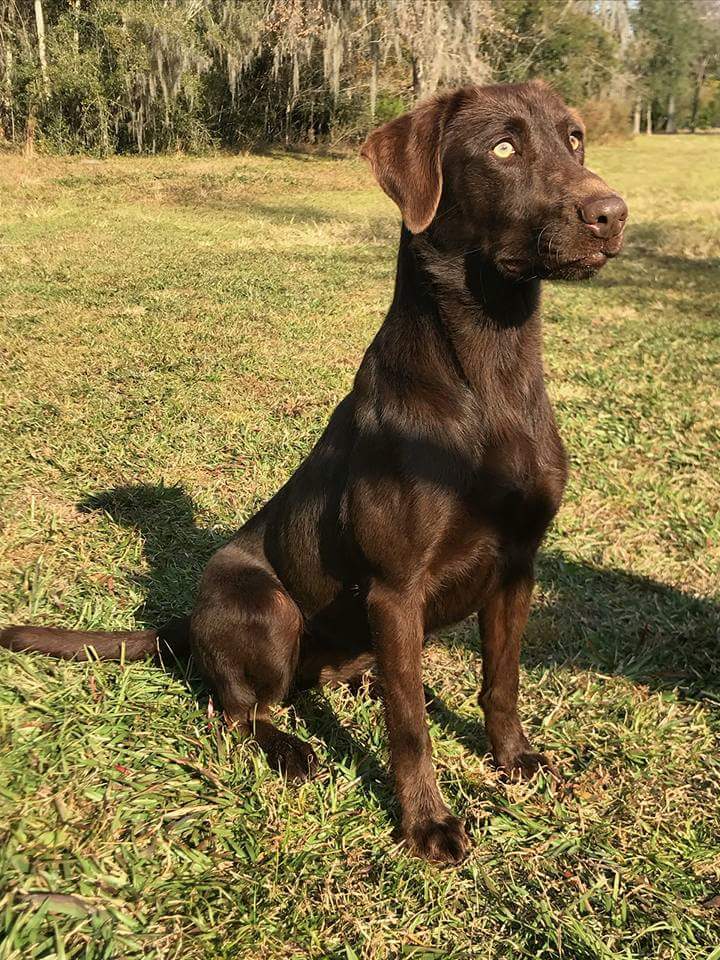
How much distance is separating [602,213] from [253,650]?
1.49 m

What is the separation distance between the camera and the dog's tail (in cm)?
262

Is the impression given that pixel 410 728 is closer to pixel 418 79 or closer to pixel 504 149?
pixel 504 149

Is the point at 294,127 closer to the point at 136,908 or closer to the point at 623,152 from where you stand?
the point at 623,152

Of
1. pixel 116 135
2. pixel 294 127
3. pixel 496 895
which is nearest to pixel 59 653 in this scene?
pixel 496 895

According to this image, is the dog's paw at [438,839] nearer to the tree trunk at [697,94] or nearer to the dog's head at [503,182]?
the dog's head at [503,182]

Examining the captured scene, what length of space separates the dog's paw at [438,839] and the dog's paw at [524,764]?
1.03 feet

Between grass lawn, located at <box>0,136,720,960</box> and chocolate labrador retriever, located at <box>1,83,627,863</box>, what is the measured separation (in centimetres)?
23

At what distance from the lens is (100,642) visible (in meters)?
2.69

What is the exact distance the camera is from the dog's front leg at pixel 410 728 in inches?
80.4

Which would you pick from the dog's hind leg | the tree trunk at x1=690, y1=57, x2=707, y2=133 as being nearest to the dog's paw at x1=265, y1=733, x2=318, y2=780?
the dog's hind leg

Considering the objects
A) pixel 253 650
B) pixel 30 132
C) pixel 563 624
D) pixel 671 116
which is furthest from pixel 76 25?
pixel 671 116

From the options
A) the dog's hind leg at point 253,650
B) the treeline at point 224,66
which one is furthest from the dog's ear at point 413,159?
the treeline at point 224,66

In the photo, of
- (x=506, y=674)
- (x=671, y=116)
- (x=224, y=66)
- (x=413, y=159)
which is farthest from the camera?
(x=671, y=116)

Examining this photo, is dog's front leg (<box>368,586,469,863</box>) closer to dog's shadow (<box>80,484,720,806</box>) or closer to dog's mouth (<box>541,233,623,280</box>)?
dog's shadow (<box>80,484,720,806</box>)
